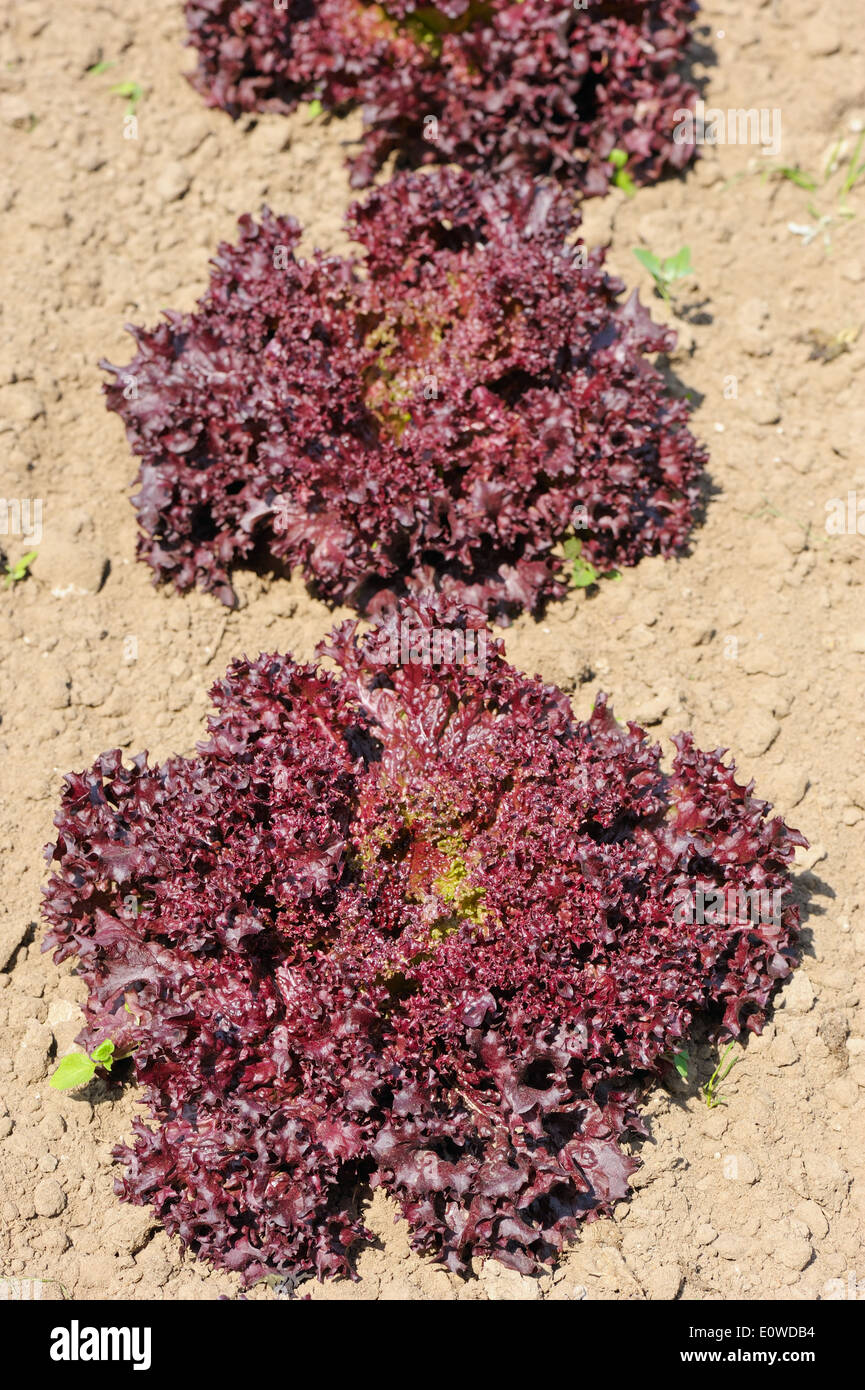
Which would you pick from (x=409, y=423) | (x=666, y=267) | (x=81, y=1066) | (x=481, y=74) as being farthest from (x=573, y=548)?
(x=81, y=1066)

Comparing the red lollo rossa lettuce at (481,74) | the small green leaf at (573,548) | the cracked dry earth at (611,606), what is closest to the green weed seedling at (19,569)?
the cracked dry earth at (611,606)

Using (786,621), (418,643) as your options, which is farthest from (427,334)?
(786,621)

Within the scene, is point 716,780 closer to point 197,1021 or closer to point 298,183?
point 197,1021

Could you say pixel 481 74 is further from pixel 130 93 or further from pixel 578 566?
pixel 578 566

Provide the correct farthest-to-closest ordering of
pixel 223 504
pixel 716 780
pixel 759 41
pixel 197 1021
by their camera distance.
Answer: pixel 759 41 → pixel 223 504 → pixel 716 780 → pixel 197 1021

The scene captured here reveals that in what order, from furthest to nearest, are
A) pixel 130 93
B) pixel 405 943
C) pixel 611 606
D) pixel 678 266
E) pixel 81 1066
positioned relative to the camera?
pixel 130 93
pixel 678 266
pixel 611 606
pixel 81 1066
pixel 405 943

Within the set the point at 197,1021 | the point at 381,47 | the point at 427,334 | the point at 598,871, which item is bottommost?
the point at 197,1021

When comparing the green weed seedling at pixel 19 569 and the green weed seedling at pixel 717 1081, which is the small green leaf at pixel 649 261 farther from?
the green weed seedling at pixel 717 1081
